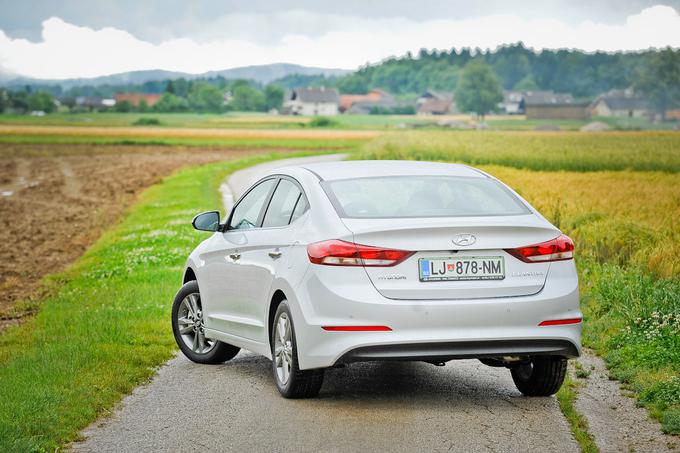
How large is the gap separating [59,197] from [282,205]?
3095 cm

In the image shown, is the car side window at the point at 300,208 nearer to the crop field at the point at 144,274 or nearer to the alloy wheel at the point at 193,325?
the crop field at the point at 144,274

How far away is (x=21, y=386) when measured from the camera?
8875 mm

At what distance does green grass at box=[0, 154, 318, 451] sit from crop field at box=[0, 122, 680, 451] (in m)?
0.02

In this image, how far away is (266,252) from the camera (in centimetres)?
866

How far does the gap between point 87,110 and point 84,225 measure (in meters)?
148

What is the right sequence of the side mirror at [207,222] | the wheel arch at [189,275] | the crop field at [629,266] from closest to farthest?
the crop field at [629,266] < the side mirror at [207,222] < the wheel arch at [189,275]

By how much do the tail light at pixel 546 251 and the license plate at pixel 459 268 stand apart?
18 cm

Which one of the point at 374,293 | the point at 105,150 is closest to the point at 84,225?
the point at 374,293

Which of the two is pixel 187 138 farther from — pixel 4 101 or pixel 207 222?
pixel 207 222

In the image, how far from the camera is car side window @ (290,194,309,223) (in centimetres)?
837

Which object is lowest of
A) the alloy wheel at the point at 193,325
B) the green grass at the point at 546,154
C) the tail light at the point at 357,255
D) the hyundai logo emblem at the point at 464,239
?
the green grass at the point at 546,154

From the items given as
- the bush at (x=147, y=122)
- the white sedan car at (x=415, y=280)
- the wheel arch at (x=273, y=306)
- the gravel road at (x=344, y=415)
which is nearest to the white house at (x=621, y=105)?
the bush at (x=147, y=122)

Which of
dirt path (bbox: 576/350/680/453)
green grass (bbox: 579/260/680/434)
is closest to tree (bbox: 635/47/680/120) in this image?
green grass (bbox: 579/260/680/434)

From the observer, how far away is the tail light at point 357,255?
24.5ft
